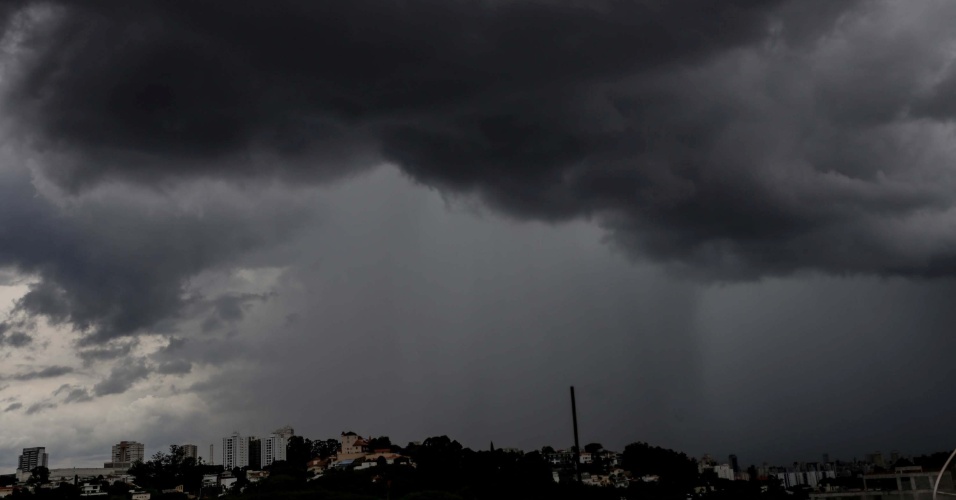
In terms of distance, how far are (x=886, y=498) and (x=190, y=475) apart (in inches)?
7119

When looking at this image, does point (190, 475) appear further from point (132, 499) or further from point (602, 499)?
point (602, 499)

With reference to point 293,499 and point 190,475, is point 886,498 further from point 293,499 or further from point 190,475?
point 190,475

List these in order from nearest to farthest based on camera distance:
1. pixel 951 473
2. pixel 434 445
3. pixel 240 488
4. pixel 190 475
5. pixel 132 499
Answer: pixel 951 473, pixel 132 499, pixel 240 488, pixel 434 445, pixel 190 475

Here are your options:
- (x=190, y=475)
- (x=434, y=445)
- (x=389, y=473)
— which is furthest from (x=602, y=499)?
(x=190, y=475)

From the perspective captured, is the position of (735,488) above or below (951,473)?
below

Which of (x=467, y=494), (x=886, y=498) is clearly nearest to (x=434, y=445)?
(x=467, y=494)

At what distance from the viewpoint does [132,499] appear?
137250 millimetres

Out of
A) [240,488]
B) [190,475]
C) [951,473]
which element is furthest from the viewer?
[190,475]

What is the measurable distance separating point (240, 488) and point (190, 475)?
47135 mm

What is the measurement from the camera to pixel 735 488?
145625mm

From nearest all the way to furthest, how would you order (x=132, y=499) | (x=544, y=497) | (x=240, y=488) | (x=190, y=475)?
1. (x=544, y=497)
2. (x=132, y=499)
3. (x=240, y=488)
4. (x=190, y=475)

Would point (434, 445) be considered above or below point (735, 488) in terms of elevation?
above

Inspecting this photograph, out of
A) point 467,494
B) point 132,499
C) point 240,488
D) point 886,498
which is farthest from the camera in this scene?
point 240,488

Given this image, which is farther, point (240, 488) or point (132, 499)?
point (240, 488)
